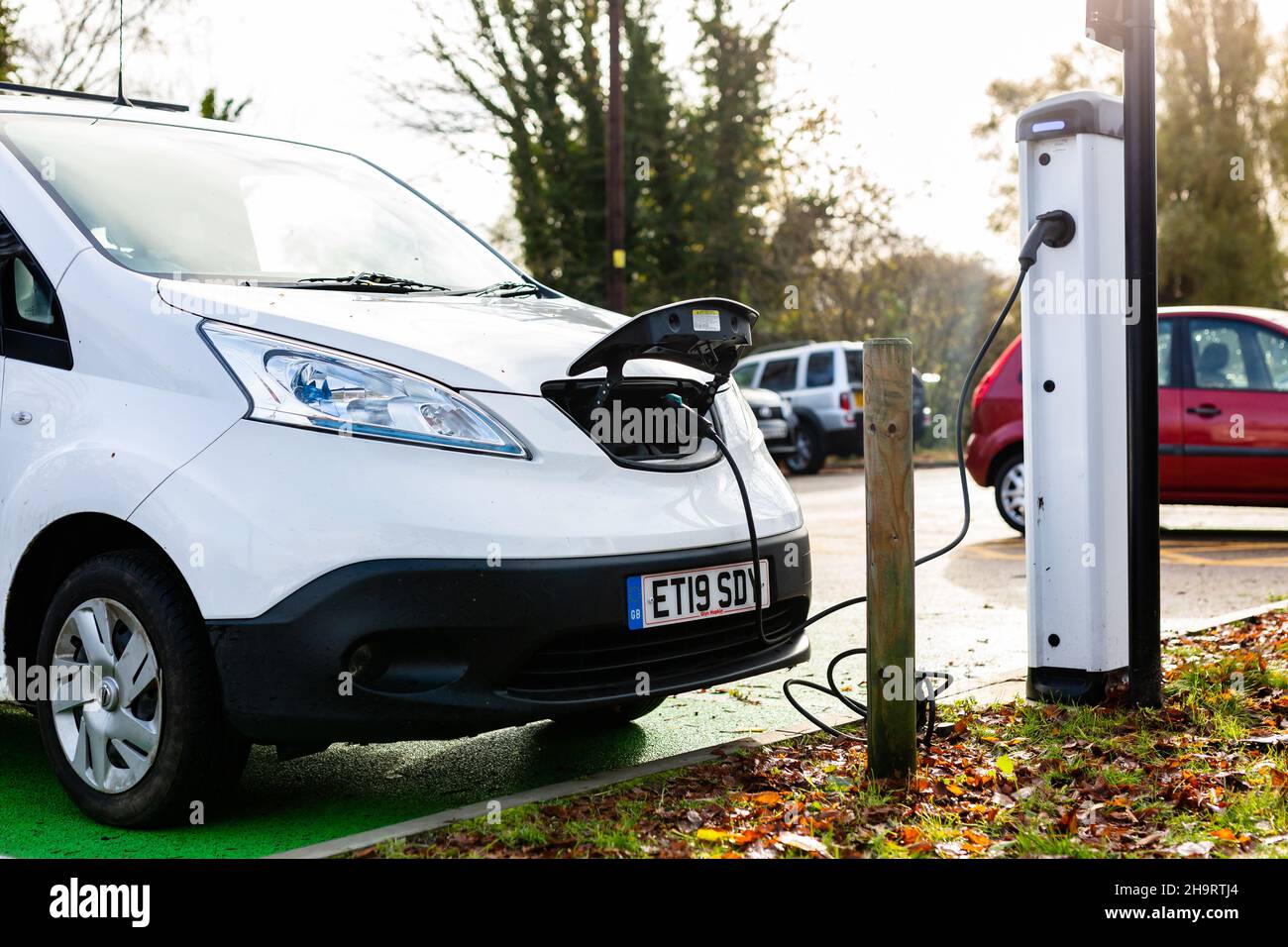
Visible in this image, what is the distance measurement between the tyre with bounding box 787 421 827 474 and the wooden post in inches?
649

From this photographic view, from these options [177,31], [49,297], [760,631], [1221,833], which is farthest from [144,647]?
[177,31]

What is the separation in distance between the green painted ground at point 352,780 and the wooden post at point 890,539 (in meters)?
0.87

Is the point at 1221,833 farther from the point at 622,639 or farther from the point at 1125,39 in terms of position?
the point at 1125,39

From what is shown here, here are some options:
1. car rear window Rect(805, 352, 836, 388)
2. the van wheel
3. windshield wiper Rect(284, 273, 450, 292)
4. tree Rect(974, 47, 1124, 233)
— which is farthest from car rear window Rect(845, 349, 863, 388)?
the van wheel

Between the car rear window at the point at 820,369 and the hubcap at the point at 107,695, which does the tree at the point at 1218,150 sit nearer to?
the car rear window at the point at 820,369

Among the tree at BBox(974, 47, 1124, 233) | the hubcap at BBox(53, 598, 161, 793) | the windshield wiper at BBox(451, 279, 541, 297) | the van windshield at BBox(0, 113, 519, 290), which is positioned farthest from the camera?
the tree at BBox(974, 47, 1124, 233)

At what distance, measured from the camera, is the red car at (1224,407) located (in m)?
8.96

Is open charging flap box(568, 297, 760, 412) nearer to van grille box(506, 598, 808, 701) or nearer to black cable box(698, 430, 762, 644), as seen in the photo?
black cable box(698, 430, 762, 644)

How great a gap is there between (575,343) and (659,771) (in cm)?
117

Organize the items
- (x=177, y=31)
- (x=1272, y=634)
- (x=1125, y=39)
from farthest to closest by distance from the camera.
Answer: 1. (x=177, y=31)
2. (x=1272, y=634)
3. (x=1125, y=39)

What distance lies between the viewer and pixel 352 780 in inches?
150

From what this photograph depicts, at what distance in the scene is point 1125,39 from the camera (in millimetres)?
4238

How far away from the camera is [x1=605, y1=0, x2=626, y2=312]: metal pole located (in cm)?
1839

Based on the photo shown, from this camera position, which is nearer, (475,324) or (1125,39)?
(475,324)
